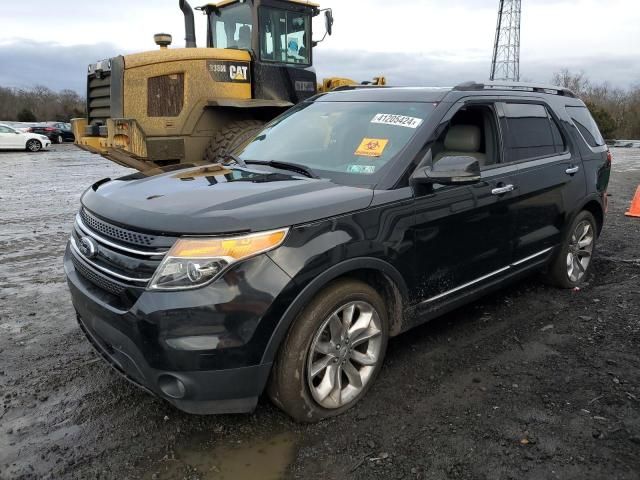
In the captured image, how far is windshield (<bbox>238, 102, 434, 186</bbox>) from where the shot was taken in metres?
3.39

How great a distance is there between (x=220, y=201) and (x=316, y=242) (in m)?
0.54

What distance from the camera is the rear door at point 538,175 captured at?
413 centimetres

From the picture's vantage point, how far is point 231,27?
8984 millimetres

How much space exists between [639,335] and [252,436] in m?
3.00

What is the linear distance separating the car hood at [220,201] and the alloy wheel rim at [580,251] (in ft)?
9.31

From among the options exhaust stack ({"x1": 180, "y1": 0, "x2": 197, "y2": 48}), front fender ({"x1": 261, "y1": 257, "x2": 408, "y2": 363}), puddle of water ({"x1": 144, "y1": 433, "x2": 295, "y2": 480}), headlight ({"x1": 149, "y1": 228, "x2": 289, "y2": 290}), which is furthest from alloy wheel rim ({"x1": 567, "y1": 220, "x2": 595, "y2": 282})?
exhaust stack ({"x1": 180, "y1": 0, "x2": 197, "y2": 48})

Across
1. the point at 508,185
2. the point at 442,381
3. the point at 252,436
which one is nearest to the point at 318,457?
the point at 252,436

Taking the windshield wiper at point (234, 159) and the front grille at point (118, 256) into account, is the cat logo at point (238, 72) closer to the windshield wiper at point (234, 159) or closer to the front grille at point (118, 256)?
the windshield wiper at point (234, 159)

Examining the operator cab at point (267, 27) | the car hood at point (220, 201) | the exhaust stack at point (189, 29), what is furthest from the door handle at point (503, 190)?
Answer: the exhaust stack at point (189, 29)

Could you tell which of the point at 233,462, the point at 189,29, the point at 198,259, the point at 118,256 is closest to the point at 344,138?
the point at 198,259

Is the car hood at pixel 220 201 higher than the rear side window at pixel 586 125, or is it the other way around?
the rear side window at pixel 586 125

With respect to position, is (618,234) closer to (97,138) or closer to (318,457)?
(318,457)

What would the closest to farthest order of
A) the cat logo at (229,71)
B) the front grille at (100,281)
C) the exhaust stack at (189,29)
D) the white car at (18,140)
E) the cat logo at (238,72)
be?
the front grille at (100,281) < the cat logo at (229,71) < the cat logo at (238,72) < the exhaust stack at (189,29) < the white car at (18,140)

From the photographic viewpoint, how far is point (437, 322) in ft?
14.1
